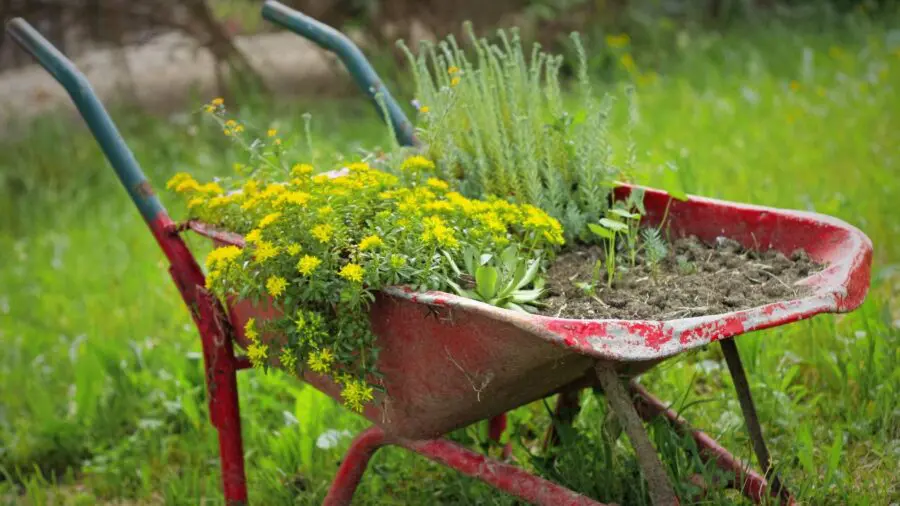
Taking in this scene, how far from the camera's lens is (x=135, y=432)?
121 inches

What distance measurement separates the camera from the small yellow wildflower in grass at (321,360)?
177cm

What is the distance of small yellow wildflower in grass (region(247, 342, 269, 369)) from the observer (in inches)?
73.5

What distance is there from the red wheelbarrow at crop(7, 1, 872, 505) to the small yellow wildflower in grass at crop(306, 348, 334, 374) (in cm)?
11

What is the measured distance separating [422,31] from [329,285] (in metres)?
4.60

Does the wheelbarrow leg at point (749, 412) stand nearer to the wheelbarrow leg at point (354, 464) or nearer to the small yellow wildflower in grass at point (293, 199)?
the wheelbarrow leg at point (354, 464)

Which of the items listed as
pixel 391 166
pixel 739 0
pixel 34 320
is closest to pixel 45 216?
pixel 34 320

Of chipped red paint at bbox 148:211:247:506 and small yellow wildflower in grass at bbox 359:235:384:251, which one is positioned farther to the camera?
chipped red paint at bbox 148:211:247:506

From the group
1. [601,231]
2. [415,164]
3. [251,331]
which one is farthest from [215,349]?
[601,231]

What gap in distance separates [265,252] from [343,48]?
2.68 feet

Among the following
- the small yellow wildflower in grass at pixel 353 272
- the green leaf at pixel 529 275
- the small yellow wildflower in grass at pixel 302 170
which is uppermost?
the small yellow wildflower in grass at pixel 302 170

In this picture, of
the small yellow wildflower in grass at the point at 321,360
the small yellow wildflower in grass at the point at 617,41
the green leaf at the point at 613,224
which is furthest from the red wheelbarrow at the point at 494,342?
the small yellow wildflower in grass at the point at 617,41

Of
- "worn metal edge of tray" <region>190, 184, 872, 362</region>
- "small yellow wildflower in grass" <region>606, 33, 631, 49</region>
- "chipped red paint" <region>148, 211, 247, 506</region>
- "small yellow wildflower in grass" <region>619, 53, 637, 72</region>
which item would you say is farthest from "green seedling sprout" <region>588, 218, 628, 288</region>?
"small yellow wildflower in grass" <region>606, 33, 631, 49</region>

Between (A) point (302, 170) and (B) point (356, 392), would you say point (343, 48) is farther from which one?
(B) point (356, 392)

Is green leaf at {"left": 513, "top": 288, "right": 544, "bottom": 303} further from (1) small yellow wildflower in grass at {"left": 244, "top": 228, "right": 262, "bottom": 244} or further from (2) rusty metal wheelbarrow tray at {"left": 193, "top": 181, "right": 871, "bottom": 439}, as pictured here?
(1) small yellow wildflower in grass at {"left": 244, "top": 228, "right": 262, "bottom": 244}
